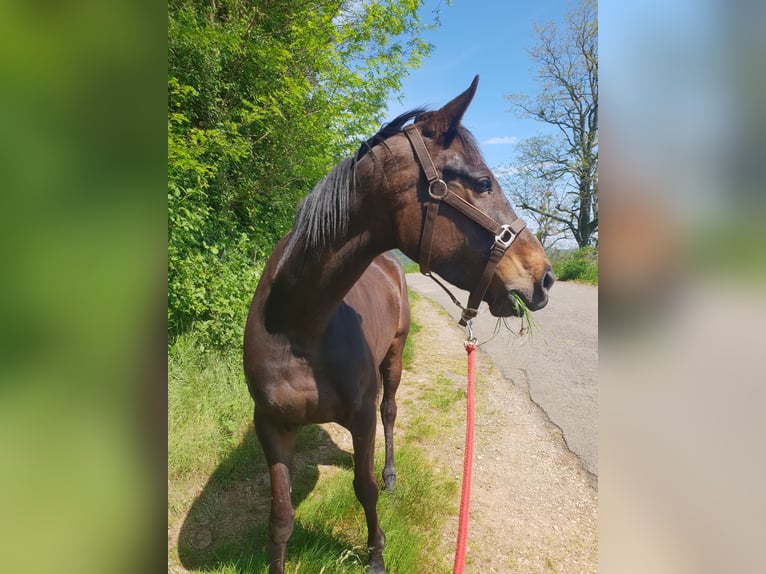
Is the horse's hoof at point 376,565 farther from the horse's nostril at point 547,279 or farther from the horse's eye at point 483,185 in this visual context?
the horse's eye at point 483,185

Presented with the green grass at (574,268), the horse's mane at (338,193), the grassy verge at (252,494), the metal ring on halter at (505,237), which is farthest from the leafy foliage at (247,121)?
the green grass at (574,268)

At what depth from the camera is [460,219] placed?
1.42m

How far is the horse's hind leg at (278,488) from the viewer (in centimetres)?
189

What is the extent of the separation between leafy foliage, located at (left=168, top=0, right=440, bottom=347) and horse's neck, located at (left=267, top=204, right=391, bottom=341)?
214cm

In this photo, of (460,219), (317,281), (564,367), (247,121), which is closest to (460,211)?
(460,219)

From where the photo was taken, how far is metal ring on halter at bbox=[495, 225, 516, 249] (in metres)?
1.38

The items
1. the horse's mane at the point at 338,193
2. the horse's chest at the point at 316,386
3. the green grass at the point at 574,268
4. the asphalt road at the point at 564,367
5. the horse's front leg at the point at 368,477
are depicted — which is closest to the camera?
the horse's mane at the point at 338,193

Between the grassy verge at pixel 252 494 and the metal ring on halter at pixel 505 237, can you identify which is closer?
the metal ring on halter at pixel 505 237

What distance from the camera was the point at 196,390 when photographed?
337 centimetres

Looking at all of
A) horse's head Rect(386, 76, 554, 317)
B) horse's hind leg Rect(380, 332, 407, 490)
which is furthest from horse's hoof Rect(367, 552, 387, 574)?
horse's head Rect(386, 76, 554, 317)

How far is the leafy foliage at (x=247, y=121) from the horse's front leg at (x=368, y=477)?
244 centimetres
